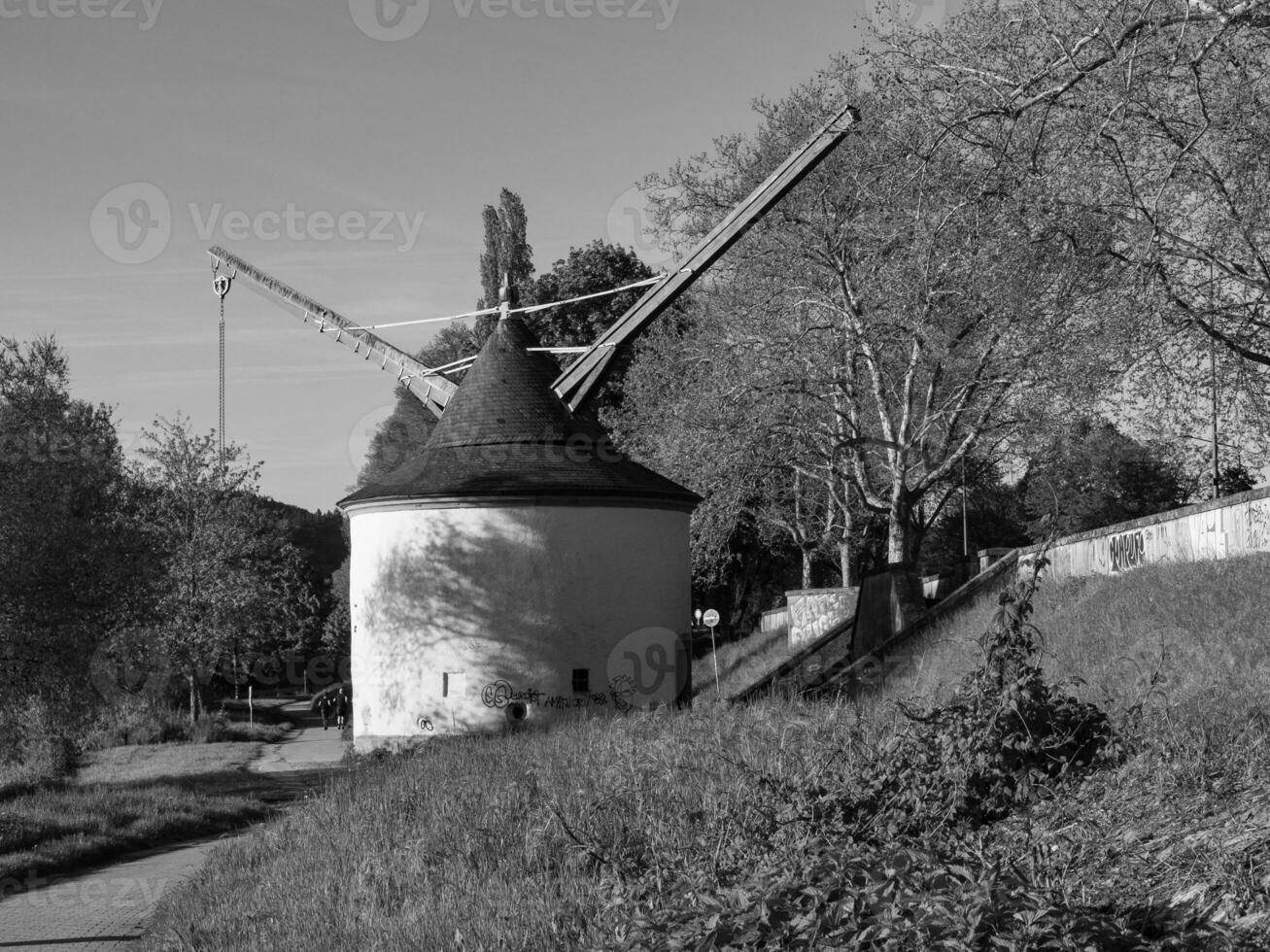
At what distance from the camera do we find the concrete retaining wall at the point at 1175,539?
18406 millimetres

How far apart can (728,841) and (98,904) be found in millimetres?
7613

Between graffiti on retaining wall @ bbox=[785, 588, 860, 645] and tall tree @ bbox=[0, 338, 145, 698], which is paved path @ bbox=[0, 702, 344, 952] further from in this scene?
graffiti on retaining wall @ bbox=[785, 588, 860, 645]

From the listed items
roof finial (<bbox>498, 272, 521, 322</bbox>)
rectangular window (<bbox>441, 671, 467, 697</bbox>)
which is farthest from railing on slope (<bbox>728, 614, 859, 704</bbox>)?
roof finial (<bbox>498, 272, 521, 322</bbox>)

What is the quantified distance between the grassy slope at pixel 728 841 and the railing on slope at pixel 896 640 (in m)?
9.03

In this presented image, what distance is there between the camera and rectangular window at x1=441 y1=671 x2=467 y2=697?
74.5ft

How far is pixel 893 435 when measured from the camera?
92.1 feet

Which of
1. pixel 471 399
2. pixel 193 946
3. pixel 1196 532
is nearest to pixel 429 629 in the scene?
pixel 471 399

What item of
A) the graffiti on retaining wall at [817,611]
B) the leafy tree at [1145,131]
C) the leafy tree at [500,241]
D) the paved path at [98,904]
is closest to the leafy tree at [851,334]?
the graffiti on retaining wall at [817,611]

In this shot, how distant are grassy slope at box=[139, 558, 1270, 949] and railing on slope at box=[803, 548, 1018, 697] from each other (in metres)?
9.03

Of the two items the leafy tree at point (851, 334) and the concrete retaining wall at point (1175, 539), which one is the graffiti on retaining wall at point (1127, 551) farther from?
the leafy tree at point (851, 334)

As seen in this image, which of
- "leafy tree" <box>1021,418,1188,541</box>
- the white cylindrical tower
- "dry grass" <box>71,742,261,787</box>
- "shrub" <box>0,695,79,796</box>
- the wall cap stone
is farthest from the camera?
"leafy tree" <box>1021,418,1188,541</box>

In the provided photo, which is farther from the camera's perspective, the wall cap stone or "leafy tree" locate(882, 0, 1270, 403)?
the wall cap stone

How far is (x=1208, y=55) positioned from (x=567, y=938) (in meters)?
9.27

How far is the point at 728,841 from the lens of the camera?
6781 mm
